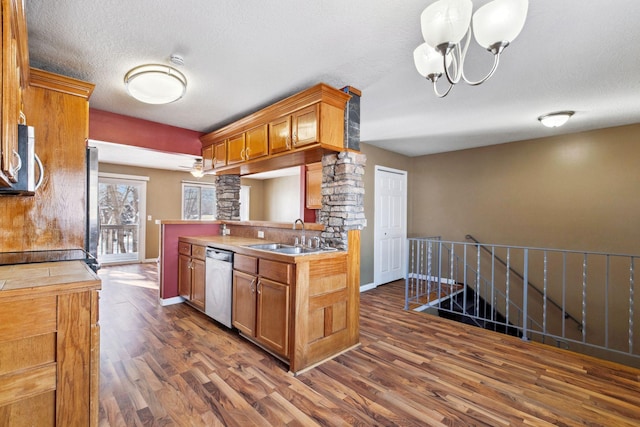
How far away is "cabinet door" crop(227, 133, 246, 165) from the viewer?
3447mm

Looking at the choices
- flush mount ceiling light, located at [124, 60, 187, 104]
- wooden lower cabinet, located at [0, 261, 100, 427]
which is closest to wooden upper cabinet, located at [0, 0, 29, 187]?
wooden lower cabinet, located at [0, 261, 100, 427]

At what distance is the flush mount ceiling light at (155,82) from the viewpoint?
7.31ft

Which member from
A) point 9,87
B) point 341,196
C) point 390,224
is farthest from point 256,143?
point 390,224

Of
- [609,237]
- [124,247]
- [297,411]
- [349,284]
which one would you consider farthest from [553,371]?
[124,247]

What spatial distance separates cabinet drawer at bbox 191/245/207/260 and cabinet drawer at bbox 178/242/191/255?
0.41 feet

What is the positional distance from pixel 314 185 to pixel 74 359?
14.0 ft

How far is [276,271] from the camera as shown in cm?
237

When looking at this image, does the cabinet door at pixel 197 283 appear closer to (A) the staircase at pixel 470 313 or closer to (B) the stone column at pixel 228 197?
(B) the stone column at pixel 228 197

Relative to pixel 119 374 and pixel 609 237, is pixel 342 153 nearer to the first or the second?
pixel 119 374

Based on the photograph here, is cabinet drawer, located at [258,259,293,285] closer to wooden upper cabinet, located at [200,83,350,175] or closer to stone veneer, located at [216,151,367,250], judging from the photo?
stone veneer, located at [216,151,367,250]

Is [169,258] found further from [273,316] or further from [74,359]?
[74,359]

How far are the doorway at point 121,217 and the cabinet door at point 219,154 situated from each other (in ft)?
13.1

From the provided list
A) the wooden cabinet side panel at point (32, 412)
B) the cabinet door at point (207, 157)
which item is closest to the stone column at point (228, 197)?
the cabinet door at point (207, 157)

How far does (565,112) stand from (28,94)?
5020 millimetres
